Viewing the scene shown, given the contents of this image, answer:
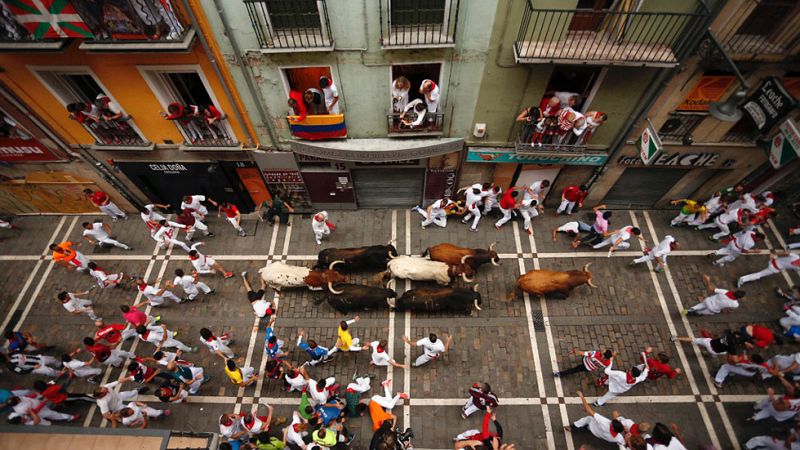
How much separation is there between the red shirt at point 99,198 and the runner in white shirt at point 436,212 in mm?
13103

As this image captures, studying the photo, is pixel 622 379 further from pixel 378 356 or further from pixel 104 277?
pixel 104 277

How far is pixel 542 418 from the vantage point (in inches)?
498

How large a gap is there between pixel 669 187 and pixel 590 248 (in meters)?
4.29

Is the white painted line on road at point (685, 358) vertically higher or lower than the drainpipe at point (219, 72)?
lower

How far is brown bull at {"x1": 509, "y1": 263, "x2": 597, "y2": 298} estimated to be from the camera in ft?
45.3

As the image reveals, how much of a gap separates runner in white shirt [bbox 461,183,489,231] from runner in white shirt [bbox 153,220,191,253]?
11.8 metres

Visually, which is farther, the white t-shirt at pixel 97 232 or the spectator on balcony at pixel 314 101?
the white t-shirt at pixel 97 232

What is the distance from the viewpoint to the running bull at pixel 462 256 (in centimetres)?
1440

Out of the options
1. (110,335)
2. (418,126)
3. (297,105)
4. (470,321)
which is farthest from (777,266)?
(110,335)

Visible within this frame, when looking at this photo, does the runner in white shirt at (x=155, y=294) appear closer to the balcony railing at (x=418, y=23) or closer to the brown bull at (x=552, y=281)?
the balcony railing at (x=418, y=23)

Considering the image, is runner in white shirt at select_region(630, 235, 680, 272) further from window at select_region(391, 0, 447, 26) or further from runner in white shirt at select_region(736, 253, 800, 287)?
window at select_region(391, 0, 447, 26)

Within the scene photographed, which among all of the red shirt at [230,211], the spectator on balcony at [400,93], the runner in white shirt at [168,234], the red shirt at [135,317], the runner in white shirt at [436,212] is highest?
the spectator on balcony at [400,93]

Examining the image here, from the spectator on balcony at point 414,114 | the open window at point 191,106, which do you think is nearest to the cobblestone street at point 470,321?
the open window at point 191,106

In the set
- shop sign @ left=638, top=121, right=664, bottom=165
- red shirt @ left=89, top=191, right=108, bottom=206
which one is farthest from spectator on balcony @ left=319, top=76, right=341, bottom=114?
red shirt @ left=89, top=191, right=108, bottom=206
